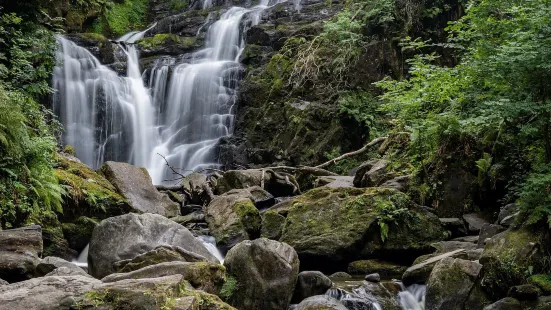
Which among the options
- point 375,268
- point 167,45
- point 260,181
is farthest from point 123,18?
point 375,268

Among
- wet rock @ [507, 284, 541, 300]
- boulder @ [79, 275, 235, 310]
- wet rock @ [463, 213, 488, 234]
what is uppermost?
boulder @ [79, 275, 235, 310]

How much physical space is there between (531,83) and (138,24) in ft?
85.3

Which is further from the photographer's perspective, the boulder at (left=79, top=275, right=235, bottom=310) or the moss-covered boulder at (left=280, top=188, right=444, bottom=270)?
the moss-covered boulder at (left=280, top=188, right=444, bottom=270)

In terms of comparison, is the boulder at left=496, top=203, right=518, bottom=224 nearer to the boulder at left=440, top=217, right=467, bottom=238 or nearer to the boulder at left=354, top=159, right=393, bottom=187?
the boulder at left=440, top=217, right=467, bottom=238

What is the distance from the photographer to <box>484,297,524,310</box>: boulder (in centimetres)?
624

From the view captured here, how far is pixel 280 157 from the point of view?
17.0 metres

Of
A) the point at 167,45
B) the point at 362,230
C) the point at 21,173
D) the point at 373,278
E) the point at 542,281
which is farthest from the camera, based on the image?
the point at 167,45

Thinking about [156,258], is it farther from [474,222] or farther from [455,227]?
[474,222]

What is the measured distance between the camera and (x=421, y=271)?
775cm

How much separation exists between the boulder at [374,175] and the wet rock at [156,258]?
5563mm

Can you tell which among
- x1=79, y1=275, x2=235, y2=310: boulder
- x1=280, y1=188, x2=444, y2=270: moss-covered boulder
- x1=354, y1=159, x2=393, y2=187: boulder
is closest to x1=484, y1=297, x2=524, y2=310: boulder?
x1=280, y1=188, x2=444, y2=270: moss-covered boulder

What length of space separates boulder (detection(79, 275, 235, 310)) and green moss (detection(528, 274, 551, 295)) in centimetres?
431

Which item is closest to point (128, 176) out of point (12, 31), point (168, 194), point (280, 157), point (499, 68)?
point (168, 194)

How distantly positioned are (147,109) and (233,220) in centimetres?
1049
